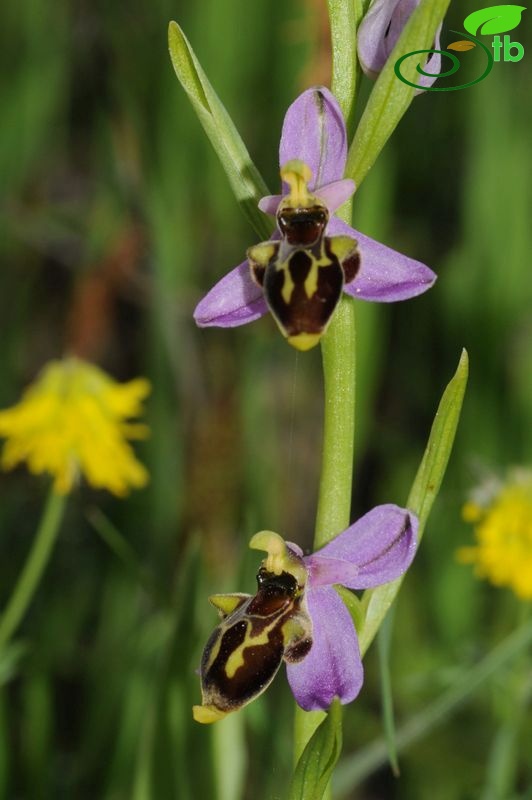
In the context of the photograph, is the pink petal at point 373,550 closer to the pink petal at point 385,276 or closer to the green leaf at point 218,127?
the pink petal at point 385,276

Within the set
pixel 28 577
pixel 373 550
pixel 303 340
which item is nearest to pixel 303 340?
pixel 303 340

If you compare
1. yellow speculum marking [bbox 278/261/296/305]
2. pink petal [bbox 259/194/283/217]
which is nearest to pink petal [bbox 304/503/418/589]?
yellow speculum marking [bbox 278/261/296/305]

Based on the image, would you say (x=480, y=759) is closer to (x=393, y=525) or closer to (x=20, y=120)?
(x=393, y=525)

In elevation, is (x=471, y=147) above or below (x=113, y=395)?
above

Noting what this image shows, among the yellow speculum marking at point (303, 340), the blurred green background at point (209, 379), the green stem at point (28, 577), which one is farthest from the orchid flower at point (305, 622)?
the green stem at point (28, 577)

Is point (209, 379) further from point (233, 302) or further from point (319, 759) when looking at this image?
point (319, 759)

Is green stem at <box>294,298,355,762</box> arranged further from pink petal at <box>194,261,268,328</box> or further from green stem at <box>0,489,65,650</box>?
green stem at <box>0,489,65,650</box>

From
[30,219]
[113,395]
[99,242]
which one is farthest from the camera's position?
[30,219]

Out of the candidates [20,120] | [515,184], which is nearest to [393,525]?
[515,184]
